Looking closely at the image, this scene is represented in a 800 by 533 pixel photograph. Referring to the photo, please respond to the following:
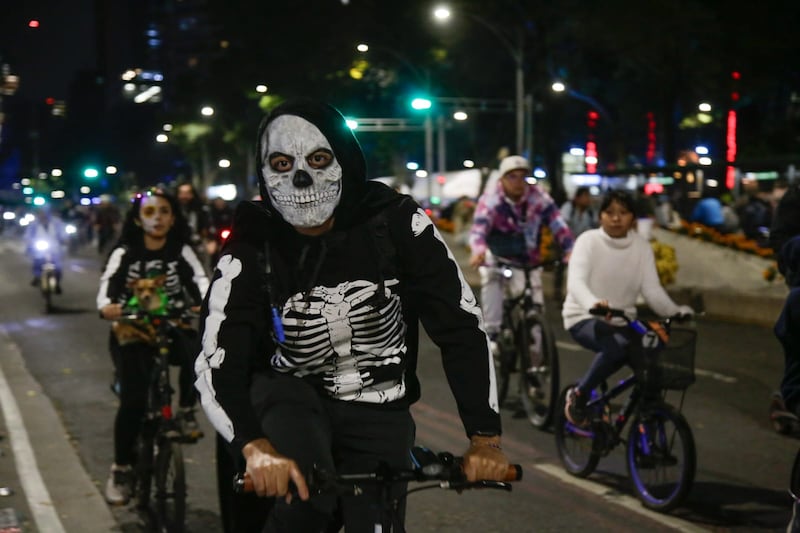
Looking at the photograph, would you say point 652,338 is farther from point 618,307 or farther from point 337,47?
point 337,47

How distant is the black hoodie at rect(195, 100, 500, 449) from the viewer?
3053mm

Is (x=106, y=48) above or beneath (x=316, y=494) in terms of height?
above

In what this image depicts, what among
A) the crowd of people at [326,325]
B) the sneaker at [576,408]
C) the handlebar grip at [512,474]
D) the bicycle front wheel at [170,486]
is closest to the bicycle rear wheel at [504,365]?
the sneaker at [576,408]

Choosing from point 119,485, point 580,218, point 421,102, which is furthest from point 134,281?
point 421,102

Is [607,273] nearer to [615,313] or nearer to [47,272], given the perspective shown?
[615,313]

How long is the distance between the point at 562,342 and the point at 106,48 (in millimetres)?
23226

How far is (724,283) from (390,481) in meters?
15.0

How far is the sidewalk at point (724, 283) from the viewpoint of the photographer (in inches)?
586

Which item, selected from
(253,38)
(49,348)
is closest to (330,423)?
(49,348)

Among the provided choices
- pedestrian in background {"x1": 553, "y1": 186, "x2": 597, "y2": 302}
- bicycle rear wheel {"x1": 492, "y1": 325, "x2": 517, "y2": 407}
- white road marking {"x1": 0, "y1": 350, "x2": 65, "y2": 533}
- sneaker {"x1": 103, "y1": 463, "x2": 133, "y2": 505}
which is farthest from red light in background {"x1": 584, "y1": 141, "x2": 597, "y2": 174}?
sneaker {"x1": 103, "y1": 463, "x2": 133, "y2": 505}

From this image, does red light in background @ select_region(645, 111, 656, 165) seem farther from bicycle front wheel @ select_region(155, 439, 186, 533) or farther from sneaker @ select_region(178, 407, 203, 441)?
bicycle front wheel @ select_region(155, 439, 186, 533)

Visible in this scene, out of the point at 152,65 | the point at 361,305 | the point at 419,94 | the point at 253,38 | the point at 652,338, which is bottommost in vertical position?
the point at 652,338

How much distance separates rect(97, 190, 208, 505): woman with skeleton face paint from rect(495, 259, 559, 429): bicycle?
10.0 feet

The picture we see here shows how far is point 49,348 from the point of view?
13.9m
